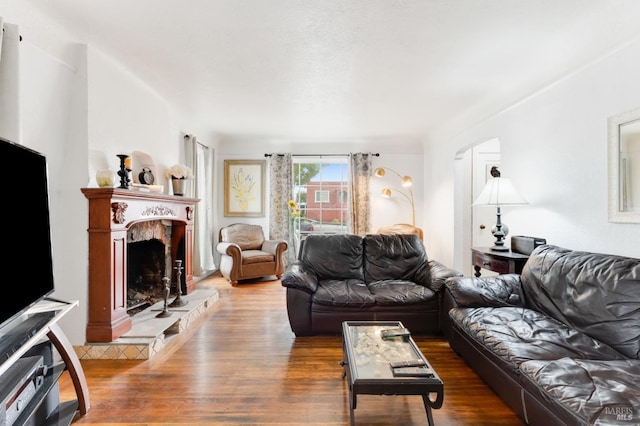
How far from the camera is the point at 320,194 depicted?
6238 mm

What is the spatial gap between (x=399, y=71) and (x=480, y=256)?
2.14 m

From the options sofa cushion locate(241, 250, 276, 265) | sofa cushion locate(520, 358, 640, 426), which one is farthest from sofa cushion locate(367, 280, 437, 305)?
sofa cushion locate(241, 250, 276, 265)

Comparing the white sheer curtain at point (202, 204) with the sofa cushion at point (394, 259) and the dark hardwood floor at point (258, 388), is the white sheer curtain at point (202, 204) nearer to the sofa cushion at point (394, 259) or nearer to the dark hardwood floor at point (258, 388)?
the dark hardwood floor at point (258, 388)

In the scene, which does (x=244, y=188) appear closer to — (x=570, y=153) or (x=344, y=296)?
(x=344, y=296)

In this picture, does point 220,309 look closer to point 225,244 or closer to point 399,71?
point 225,244

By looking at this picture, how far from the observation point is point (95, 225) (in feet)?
8.15

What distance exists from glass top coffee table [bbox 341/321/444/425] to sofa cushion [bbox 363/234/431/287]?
53.3 inches

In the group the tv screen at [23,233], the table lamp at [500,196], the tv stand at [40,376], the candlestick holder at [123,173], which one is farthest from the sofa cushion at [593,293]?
the candlestick holder at [123,173]

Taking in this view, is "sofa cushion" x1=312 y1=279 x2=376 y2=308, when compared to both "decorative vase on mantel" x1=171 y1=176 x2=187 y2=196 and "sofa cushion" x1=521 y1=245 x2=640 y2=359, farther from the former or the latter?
"decorative vase on mantel" x1=171 y1=176 x2=187 y2=196

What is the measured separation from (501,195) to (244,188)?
4474 mm

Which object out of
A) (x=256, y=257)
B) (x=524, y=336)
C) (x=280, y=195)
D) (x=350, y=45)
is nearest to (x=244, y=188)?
(x=280, y=195)

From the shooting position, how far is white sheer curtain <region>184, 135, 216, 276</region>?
4684 mm

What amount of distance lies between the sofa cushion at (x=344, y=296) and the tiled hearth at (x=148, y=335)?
136 centimetres

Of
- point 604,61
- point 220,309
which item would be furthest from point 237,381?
point 604,61
